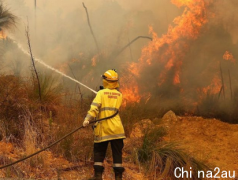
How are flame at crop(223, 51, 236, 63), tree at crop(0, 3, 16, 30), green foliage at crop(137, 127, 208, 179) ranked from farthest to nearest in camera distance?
1. flame at crop(223, 51, 236, 63)
2. tree at crop(0, 3, 16, 30)
3. green foliage at crop(137, 127, 208, 179)

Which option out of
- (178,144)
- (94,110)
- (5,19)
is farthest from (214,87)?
(5,19)

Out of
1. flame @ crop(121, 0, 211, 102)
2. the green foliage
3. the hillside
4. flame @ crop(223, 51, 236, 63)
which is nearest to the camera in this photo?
the hillside

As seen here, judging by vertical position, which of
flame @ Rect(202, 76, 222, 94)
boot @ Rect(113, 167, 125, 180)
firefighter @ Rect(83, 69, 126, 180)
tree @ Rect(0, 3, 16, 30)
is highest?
tree @ Rect(0, 3, 16, 30)

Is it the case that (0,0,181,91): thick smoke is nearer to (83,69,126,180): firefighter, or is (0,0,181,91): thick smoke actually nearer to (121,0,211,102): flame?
(121,0,211,102): flame

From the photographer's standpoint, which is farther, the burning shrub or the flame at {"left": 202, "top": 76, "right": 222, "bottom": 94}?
the flame at {"left": 202, "top": 76, "right": 222, "bottom": 94}

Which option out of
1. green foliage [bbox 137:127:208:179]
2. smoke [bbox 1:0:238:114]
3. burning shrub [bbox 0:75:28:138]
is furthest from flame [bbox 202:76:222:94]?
burning shrub [bbox 0:75:28:138]

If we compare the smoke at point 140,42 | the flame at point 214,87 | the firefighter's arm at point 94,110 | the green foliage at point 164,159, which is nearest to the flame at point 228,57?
the smoke at point 140,42

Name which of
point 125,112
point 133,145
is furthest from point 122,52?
point 133,145

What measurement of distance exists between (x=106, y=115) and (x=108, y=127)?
170 mm

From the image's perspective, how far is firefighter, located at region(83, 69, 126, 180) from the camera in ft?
13.8

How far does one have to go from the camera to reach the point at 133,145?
6211mm

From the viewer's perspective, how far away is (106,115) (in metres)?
4.25

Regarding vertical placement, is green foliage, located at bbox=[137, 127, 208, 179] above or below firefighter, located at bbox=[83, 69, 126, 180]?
below

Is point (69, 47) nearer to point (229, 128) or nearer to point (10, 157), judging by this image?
point (229, 128)
